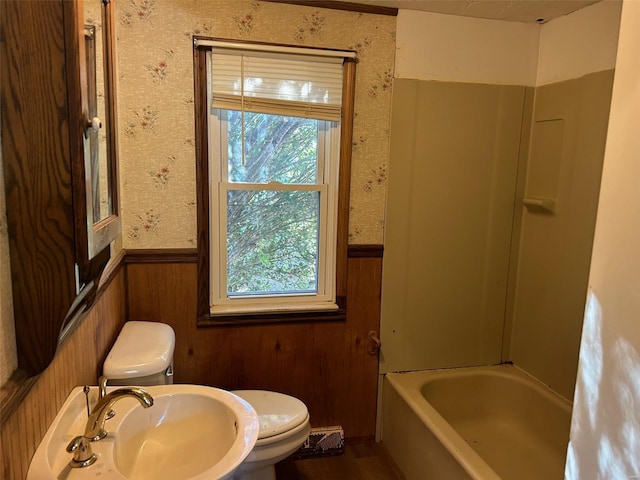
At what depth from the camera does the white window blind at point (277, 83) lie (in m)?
2.07

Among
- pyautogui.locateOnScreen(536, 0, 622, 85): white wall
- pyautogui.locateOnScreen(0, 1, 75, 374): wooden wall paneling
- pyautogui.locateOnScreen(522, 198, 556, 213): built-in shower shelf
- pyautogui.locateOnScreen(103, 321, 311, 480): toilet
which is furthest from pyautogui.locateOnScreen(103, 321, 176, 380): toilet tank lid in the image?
pyautogui.locateOnScreen(536, 0, 622, 85): white wall

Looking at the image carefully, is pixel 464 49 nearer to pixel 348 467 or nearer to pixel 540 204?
pixel 540 204

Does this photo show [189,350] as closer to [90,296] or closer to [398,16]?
[90,296]

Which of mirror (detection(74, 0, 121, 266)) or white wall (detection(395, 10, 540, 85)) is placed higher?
white wall (detection(395, 10, 540, 85))

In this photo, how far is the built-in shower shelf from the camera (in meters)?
2.30

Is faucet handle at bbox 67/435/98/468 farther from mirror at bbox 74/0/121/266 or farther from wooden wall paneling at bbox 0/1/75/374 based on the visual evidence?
mirror at bbox 74/0/121/266

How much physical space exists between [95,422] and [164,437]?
0.88 ft

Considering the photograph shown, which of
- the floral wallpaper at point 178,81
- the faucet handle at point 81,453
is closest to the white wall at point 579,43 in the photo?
the floral wallpaper at point 178,81

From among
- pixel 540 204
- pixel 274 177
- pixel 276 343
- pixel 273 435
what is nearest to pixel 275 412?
pixel 273 435

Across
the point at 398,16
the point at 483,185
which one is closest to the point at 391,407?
the point at 483,185

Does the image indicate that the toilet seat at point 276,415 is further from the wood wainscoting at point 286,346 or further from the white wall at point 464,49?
the white wall at point 464,49

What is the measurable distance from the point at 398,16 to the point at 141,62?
3.76 ft

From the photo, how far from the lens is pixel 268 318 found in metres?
2.30

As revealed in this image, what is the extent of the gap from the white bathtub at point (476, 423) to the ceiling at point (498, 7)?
1748 millimetres
